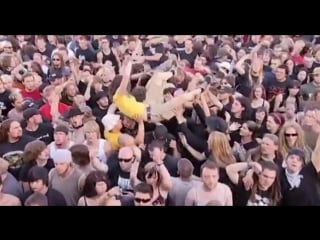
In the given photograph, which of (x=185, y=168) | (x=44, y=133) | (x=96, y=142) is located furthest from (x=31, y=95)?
(x=185, y=168)

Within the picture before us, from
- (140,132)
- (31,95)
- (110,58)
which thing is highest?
(110,58)

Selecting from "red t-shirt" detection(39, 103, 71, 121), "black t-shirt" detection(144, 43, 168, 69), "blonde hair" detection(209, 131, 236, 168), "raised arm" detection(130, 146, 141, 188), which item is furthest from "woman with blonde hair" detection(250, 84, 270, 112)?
"red t-shirt" detection(39, 103, 71, 121)

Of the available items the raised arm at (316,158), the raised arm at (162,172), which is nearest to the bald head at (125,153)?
the raised arm at (162,172)

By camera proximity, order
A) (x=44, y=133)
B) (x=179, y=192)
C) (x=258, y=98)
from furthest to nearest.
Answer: (x=258, y=98) → (x=44, y=133) → (x=179, y=192)

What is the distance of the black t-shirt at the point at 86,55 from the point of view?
4.24 m

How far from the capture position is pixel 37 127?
4.10 m

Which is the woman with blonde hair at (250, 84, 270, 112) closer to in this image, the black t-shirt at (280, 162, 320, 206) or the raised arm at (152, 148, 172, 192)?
the black t-shirt at (280, 162, 320, 206)

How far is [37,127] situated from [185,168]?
0.88 meters

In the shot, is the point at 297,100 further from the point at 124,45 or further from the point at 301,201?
the point at 124,45

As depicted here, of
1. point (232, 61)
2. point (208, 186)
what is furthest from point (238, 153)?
point (232, 61)

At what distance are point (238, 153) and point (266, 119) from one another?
0.88ft

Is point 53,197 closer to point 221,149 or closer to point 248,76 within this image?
point 221,149

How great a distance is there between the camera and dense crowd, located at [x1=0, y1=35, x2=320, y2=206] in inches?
158

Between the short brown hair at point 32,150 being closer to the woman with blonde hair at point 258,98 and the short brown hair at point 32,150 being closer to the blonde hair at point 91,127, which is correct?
the blonde hair at point 91,127
